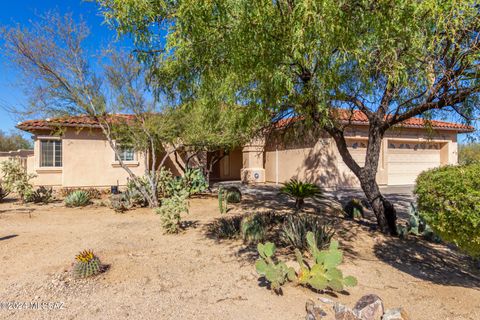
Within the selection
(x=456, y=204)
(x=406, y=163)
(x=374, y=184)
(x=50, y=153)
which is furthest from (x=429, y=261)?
(x=50, y=153)

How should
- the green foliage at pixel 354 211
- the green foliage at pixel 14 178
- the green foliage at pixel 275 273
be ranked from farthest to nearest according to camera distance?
1. the green foliage at pixel 14 178
2. the green foliage at pixel 354 211
3. the green foliage at pixel 275 273

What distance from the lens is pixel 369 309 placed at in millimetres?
3395

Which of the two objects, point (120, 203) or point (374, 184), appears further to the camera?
point (120, 203)

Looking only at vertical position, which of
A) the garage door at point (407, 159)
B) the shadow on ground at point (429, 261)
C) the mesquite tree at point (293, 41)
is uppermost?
the mesquite tree at point (293, 41)

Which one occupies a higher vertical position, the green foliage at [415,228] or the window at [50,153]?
the window at [50,153]

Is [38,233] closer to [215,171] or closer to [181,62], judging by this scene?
Answer: [181,62]

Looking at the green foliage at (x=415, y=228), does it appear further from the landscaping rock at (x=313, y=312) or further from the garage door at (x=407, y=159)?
the garage door at (x=407, y=159)

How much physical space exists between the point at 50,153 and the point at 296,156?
1302cm

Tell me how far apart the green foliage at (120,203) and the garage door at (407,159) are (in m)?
13.9

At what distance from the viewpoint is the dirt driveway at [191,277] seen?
3672mm

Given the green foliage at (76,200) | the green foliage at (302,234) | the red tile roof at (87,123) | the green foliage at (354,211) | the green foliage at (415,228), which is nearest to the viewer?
the green foliage at (302,234)

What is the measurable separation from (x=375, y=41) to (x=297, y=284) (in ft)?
11.6

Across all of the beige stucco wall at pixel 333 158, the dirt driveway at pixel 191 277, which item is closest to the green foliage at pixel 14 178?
the dirt driveway at pixel 191 277

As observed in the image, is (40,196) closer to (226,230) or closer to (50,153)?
(50,153)
